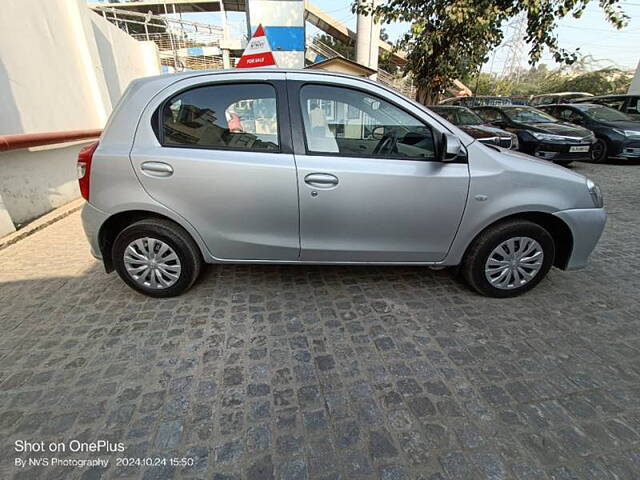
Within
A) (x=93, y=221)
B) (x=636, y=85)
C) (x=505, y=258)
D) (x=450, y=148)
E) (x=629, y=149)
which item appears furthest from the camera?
(x=636, y=85)

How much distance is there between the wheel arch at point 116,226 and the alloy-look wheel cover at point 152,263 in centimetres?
18

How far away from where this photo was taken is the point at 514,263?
8.64ft

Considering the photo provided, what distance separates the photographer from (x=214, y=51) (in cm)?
2450

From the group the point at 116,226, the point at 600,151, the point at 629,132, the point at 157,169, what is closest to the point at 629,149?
the point at 629,132

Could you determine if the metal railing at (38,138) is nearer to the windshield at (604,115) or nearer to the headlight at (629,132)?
the headlight at (629,132)

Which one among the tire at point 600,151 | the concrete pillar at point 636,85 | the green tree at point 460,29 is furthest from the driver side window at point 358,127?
the concrete pillar at point 636,85

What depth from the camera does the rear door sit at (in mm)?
2320

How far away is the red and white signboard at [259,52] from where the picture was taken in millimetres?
5641

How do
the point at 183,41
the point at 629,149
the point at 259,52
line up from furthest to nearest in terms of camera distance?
the point at 183,41 → the point at 629,149 → the point at 259,52

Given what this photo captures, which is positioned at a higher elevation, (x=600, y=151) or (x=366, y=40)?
(x=366, y=40)

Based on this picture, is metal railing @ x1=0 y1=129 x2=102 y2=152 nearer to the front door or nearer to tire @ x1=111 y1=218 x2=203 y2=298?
tire @ x1=111 y1=218 x2=203 y2=298

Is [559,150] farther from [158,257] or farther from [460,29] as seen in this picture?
[158,257]

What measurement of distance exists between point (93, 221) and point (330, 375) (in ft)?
6.92

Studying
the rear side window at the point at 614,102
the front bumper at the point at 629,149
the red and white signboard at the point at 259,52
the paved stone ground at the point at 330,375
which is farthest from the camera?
the rear side window at the point at 614,102
